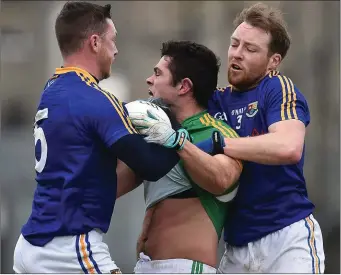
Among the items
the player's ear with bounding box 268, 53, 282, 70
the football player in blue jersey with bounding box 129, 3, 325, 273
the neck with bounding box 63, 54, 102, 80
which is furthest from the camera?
the player's ear with bounding box 268, 53, 282, 70

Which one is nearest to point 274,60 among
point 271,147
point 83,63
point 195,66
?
point 195,66

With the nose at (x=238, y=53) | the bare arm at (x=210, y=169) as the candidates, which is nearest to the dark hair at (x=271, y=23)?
the nose at (x=238, y=53)

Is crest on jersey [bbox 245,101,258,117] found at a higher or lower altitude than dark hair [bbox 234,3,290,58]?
lower

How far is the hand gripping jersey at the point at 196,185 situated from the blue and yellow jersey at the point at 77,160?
17.4 inches

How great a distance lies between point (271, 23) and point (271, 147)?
2.98 ft

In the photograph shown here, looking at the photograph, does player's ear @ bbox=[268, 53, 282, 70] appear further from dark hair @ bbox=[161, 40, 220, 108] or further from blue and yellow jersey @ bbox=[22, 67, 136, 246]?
blue and yellow jersey @ bbox=[22, 67, 136, 246]

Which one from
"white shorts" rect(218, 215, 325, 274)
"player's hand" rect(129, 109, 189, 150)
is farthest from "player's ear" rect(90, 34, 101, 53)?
"white shorts" rect(218, 215, 325, 274)

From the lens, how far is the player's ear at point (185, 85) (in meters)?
4.57

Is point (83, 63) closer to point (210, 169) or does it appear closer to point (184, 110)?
point (184, 110)

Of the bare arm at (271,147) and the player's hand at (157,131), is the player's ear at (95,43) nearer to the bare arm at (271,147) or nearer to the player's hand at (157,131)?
the player's hand at (157,131)

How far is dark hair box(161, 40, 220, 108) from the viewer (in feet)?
15.1

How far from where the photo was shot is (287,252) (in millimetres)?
4461

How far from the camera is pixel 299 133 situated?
14.3ft

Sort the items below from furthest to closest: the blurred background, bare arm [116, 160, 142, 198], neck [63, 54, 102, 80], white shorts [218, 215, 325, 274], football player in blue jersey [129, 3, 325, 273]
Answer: the blurred background → bare arm [116, 160, 142, 198] → white shorts [218, 215, 325, 274] → football player in blue jersey [129, 3, 325, 273] → neck [63, 54, 102, 80]
